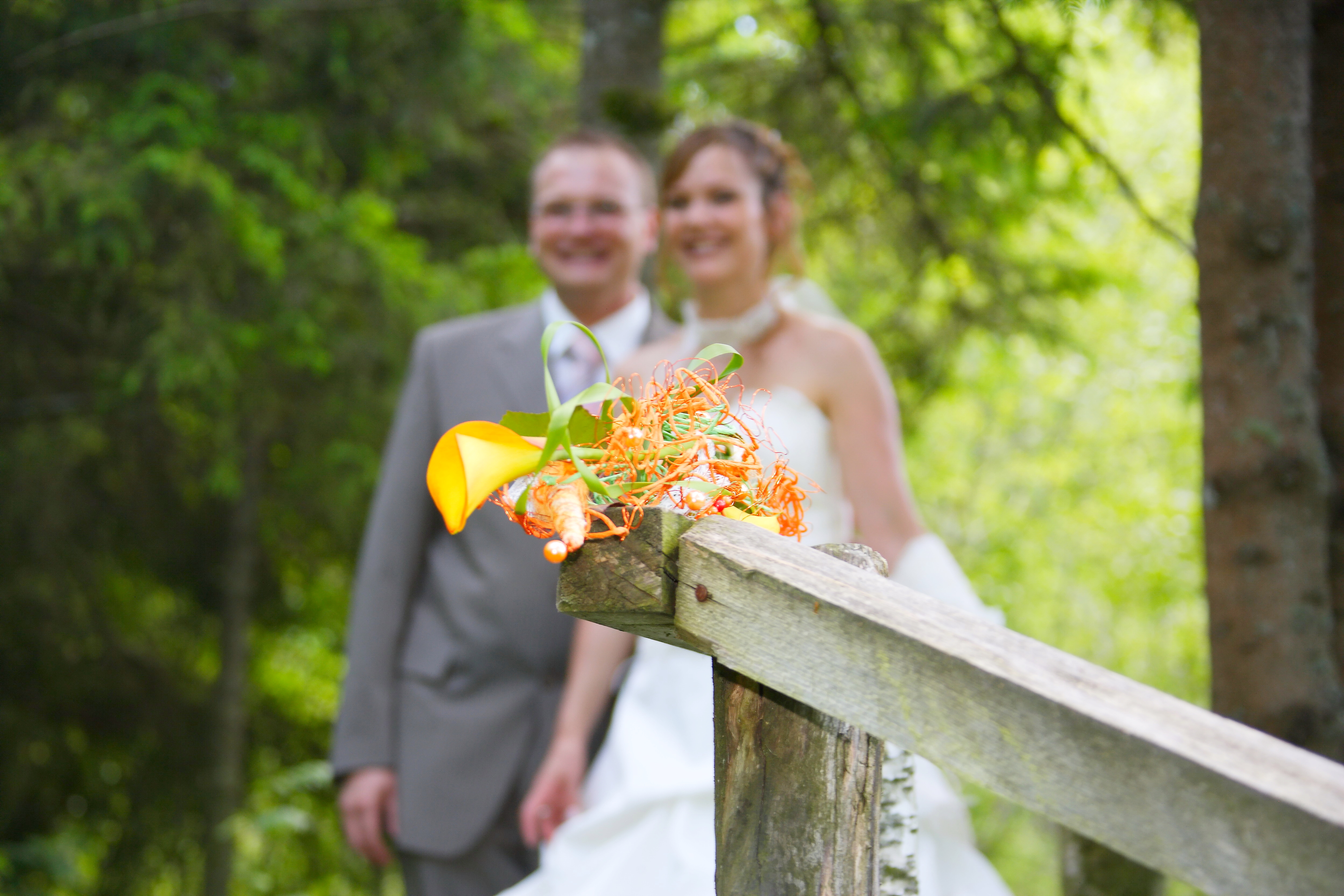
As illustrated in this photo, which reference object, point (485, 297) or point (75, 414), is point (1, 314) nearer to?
point (75, 414)

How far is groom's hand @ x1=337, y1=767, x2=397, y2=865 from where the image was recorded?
2783mm

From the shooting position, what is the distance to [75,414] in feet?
17.0

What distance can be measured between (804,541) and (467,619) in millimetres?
997

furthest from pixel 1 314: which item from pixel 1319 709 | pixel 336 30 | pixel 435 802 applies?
pixel 1319 709

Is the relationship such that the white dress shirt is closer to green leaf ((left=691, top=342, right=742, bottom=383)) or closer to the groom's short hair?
the groom's short hair

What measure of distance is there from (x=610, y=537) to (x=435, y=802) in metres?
1.85

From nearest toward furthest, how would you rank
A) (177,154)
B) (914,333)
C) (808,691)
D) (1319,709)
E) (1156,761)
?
(1156,761)
(808,691)
(1319,709)
(177,154)
(914,333)

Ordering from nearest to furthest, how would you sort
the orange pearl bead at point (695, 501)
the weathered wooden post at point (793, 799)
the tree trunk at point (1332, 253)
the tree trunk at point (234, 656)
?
the weathered wooden post at point (793, 799)
the orange pearl bead at point (695, 501)
the tree trunk at point (1332, 253)
the tree trunk at point (234, 656)

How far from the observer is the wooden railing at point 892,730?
786 mm

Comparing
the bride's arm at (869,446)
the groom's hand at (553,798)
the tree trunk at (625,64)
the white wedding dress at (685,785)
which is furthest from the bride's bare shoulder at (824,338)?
the tree trunk at (625,64)

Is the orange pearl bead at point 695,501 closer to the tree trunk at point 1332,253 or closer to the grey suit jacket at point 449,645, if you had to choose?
the grey suit jacket at point 449,645

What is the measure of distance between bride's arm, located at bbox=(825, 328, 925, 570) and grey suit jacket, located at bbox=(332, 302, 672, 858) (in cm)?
81

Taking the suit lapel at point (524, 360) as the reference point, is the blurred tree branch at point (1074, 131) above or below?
above

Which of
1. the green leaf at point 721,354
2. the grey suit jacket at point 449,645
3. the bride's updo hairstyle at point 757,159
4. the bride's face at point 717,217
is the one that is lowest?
the grey suit jacket at point 449,645
